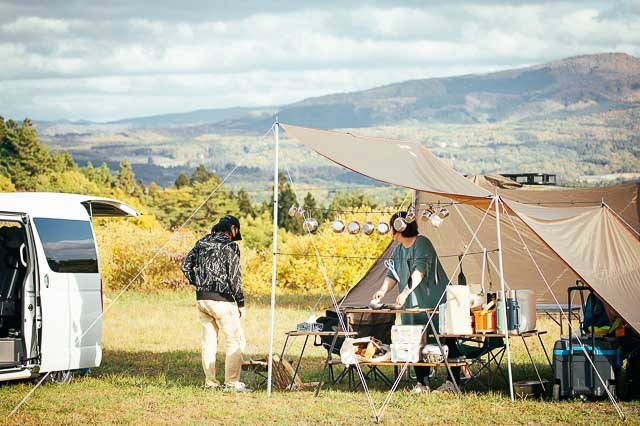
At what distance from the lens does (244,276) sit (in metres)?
23.2

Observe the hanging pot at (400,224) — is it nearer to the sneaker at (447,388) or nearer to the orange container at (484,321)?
the orange container at (484,321)

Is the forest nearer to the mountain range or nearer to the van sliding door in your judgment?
the van sliding door

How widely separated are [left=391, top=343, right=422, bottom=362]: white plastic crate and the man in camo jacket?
128 cm

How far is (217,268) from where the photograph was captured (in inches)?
347

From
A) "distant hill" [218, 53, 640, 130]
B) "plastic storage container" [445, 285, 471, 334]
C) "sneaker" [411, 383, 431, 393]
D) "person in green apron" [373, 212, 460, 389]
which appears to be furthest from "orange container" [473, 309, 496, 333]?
"distant hill" [218, 53, 640, 130]

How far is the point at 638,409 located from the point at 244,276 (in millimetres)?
15861

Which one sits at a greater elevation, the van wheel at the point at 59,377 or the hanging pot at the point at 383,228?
the hanging pot at the point at 383,228

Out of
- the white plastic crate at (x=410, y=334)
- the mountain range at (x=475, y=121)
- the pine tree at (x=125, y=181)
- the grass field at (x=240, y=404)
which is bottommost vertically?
the grass field at (x=240, y=404)

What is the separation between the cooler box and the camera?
26.6 ft

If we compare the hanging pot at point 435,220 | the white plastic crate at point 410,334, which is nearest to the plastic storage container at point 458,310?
the white plastic crate at point 410,334

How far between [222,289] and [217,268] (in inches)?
6.9

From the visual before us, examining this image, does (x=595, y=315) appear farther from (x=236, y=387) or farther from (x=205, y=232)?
(x=205, y=232)

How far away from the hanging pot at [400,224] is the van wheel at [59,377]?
3.09m

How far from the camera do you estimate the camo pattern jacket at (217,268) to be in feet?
28.9
